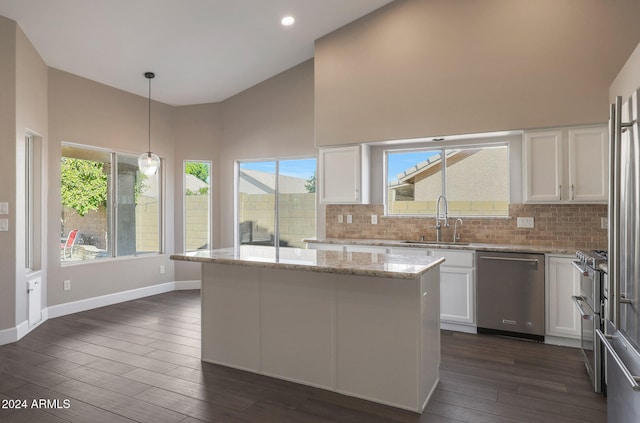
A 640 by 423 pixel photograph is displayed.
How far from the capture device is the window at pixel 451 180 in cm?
453

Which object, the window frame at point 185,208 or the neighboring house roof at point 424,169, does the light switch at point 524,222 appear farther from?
the window frame at point 185,208

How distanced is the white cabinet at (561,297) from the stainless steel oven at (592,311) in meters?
0.60

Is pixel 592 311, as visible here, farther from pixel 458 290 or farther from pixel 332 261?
pixel 332 261

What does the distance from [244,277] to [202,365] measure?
844 mm

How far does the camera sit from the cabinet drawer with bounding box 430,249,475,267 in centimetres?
404

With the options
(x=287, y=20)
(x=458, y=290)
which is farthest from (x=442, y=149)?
(x=287, y=20)

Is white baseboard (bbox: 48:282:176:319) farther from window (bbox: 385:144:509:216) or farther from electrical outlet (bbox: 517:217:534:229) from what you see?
electrical outlet (bbox: 517:217:534:229)

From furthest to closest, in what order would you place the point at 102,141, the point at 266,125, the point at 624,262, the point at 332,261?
the point at 266,125 < the point at 102,141 < the point at 332,261 < the point at 624,262

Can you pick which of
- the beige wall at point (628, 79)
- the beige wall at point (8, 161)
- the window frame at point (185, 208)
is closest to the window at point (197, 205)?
the window frame at point (185, 208)

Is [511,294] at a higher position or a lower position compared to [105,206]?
lower

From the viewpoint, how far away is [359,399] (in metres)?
2.61

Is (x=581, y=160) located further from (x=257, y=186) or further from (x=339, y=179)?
(x=257, y=186)

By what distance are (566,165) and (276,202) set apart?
3857 millimetres

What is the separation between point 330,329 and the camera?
2.72 m
